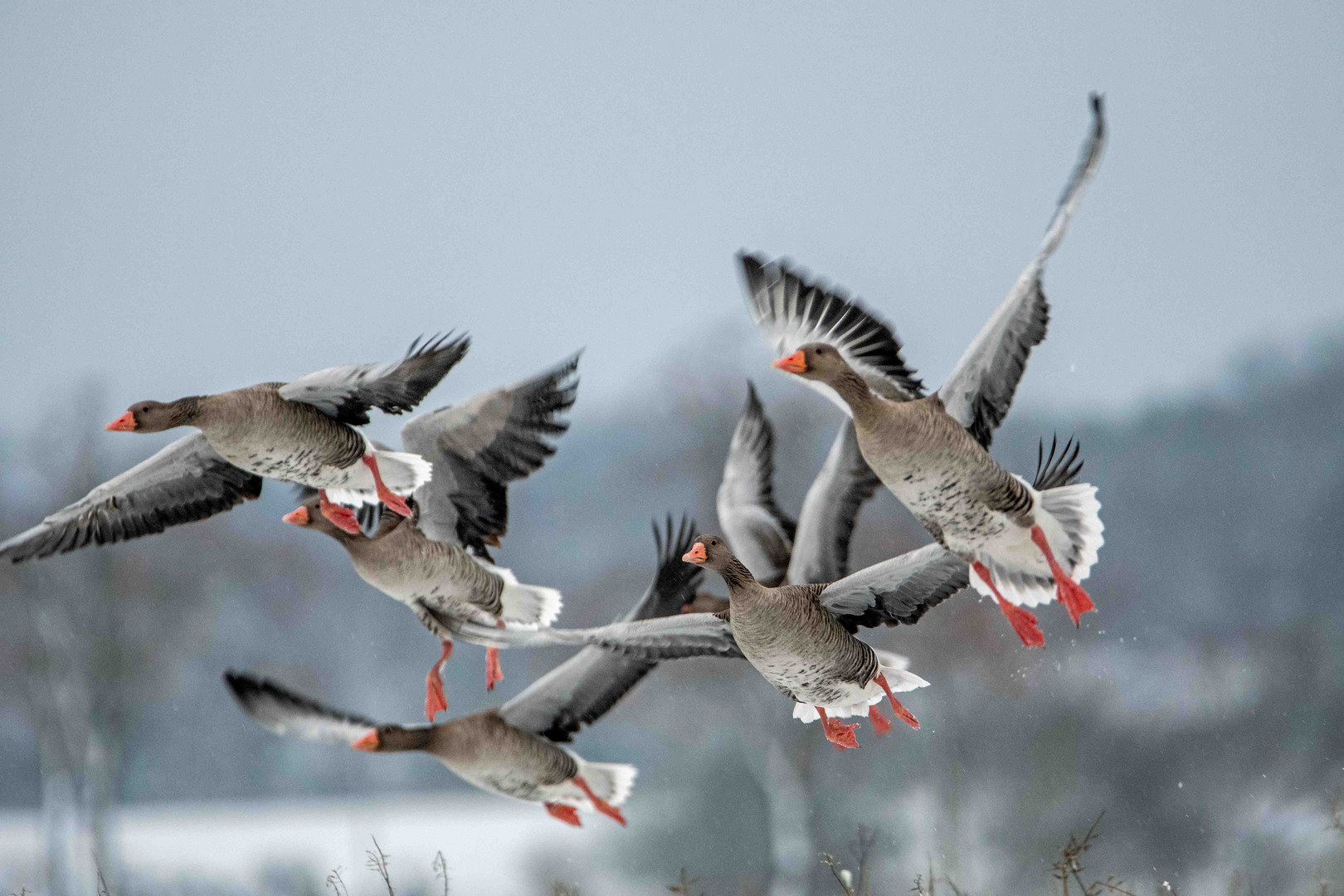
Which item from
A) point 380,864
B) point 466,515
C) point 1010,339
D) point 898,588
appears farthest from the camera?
point 380,864

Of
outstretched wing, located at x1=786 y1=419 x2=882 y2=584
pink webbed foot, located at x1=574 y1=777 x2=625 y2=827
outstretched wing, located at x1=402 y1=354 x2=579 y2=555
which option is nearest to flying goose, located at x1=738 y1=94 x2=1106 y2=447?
outstretched wing, located at x1=786 y1=419 x2=882 y2=584

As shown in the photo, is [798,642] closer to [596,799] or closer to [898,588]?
[898,588]

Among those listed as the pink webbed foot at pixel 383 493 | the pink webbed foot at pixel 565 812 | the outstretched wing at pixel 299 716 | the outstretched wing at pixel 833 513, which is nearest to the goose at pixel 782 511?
the outstretched wing at pixel 833 513

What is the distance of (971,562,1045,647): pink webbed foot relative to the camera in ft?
7.35

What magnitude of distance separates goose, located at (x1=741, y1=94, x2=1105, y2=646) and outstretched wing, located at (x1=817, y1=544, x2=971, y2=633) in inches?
3.6

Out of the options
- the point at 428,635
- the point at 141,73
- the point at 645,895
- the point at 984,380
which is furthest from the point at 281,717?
the point at 141,73

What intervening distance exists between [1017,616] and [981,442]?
1.10ft

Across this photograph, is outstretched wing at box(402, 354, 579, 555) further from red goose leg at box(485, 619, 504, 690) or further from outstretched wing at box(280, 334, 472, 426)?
red goose leg at box(485, 619, 504, 690)

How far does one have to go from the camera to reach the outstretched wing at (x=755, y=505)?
2.97 m

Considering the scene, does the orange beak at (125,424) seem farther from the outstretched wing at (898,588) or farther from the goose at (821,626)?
the outstretched wing at (898,588)

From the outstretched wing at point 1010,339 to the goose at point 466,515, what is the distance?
791 millimetres

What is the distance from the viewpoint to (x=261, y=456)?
8.00 feet

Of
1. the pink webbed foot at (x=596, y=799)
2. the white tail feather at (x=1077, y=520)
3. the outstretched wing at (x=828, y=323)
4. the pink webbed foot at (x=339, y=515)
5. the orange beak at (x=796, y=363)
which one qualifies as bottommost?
the pink webbed foot at (x=596, y=799)

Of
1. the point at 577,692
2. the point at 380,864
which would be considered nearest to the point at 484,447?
the point at 577,692
